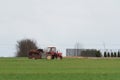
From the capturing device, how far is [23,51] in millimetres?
109500

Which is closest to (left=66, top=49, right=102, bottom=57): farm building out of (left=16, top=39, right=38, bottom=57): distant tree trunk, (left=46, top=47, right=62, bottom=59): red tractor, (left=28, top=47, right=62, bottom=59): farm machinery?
(left=16, top=39, right=38, bottom=57): distant tree trunk

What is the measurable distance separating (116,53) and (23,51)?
848 inches

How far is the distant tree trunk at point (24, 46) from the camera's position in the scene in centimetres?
10862

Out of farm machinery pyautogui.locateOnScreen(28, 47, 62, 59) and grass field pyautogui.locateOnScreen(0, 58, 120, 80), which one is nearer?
grass field pyautogui.locateOnScreen(0, 58, 120, 80)

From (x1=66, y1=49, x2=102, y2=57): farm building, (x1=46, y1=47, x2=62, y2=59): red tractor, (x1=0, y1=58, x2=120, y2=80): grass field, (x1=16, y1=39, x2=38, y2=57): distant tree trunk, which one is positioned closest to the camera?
(x1=0, y1=58, x2=120, y2=80): grass field

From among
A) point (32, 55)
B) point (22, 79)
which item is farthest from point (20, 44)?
point (22, 79)

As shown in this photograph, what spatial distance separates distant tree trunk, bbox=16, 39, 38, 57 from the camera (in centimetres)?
10862

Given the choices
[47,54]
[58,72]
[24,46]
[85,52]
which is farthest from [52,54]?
[24,46]

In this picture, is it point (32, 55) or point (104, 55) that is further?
point (104, 55)

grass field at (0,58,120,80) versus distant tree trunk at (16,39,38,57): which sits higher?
distant tree trunk at (16,39,38,57)

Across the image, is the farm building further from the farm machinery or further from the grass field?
the grass field

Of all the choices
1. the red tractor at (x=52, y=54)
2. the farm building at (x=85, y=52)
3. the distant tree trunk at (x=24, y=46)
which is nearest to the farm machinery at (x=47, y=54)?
the red tractor at (x=52, y=54)

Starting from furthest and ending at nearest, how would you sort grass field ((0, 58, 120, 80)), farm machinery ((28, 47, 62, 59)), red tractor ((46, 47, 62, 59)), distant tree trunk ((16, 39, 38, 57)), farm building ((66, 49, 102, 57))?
distant tree trunk ((16, 39, 38, 57))
farm building ((66, 49, 102, 57))
farm machinery ((28, 47, 62, 59))
red tractor ((46, 47, 62, 59))
grass field ((0, 58, 120, 80))

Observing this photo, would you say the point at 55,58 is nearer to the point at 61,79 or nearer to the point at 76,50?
the point at 76,50
